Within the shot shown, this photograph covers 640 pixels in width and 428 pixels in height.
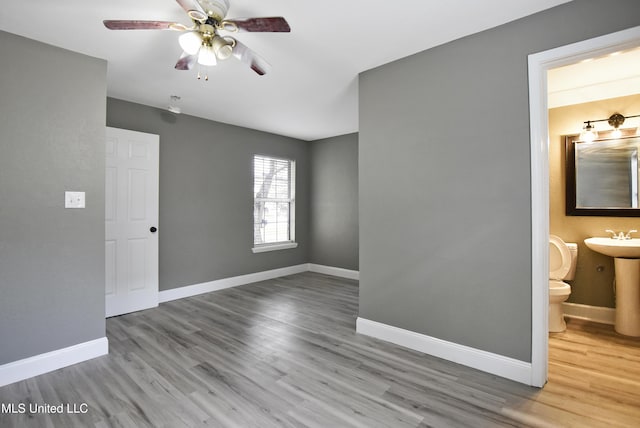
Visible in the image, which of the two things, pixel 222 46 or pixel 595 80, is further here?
pixel 595 80

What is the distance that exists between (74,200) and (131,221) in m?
1.18

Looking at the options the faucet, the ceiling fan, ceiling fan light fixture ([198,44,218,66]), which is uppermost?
the ceiling fan

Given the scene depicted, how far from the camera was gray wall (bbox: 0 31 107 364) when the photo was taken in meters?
2.28

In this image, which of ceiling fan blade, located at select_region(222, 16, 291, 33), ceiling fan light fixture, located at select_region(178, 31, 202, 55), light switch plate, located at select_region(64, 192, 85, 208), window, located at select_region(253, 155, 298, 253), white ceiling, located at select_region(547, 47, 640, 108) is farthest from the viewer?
window, located at select_region(253, 155, 298, 253)

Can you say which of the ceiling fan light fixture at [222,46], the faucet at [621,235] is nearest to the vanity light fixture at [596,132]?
the faucet at [621,235]

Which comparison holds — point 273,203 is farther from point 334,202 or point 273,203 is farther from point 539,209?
point 539,209

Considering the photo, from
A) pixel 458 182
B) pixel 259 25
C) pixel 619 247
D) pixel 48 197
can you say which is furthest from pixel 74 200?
pixel 619 247

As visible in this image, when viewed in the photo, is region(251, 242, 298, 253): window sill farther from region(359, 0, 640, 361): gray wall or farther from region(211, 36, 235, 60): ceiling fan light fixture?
region(211, 36, 235, 60): ceiling fan light fixture

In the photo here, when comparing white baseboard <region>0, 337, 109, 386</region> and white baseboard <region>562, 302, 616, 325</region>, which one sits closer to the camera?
white baseboard <region>0, 337, 109, 386</region>

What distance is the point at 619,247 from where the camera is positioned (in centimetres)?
286

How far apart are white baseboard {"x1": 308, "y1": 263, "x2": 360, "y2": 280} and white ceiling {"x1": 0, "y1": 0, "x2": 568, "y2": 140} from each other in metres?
2.96

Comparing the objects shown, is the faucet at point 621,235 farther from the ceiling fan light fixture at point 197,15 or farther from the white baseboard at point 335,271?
the ceiling fan light fixture at point 197,15

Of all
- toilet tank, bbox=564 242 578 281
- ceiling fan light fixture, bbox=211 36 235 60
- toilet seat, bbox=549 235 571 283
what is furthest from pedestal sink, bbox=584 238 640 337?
ceiling fan light fixture, bbox=211 36 235 60

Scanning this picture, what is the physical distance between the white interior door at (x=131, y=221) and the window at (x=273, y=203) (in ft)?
5.55
